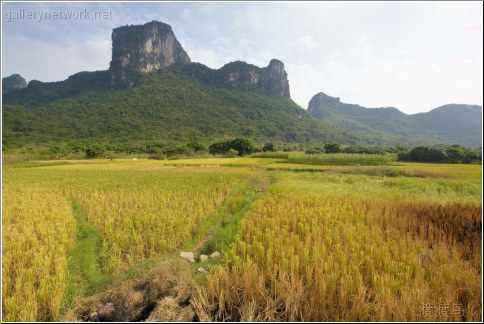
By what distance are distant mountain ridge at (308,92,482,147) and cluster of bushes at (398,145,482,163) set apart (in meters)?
84.1

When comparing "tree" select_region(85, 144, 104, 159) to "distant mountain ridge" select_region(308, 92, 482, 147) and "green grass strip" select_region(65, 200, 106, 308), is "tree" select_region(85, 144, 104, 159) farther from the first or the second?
"distant mountain ridge" select_region(308, 92, 482, 147)

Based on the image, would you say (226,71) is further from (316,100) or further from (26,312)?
(26,312)

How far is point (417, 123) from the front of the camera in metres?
146

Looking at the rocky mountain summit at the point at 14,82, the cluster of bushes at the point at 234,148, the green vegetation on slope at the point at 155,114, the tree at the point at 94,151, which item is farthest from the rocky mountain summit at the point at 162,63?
the rocky mountain summit at the point at 14,82

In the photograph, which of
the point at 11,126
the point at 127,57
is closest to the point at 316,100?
the point at 127,57

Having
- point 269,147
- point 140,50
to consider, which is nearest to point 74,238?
point 269,147

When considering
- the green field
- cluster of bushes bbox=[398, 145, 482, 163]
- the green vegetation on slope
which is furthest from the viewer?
the green vegetation on slope

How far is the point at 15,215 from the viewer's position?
27.8ft

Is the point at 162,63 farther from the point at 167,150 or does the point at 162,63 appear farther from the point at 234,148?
the point at 234,148

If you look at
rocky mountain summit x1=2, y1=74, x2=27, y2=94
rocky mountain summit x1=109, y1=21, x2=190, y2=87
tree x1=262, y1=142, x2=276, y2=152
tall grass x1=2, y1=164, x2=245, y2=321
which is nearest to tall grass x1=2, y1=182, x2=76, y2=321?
tall grass x1=2, y1=164, x2=245, y2=321

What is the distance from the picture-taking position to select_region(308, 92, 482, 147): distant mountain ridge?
392 ft

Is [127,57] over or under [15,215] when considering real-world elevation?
over

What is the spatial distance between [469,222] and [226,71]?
121774 millimetres

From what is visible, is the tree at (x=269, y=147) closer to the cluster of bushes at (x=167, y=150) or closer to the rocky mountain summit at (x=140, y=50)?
the cluster of bushes at (x=167, y=150)
